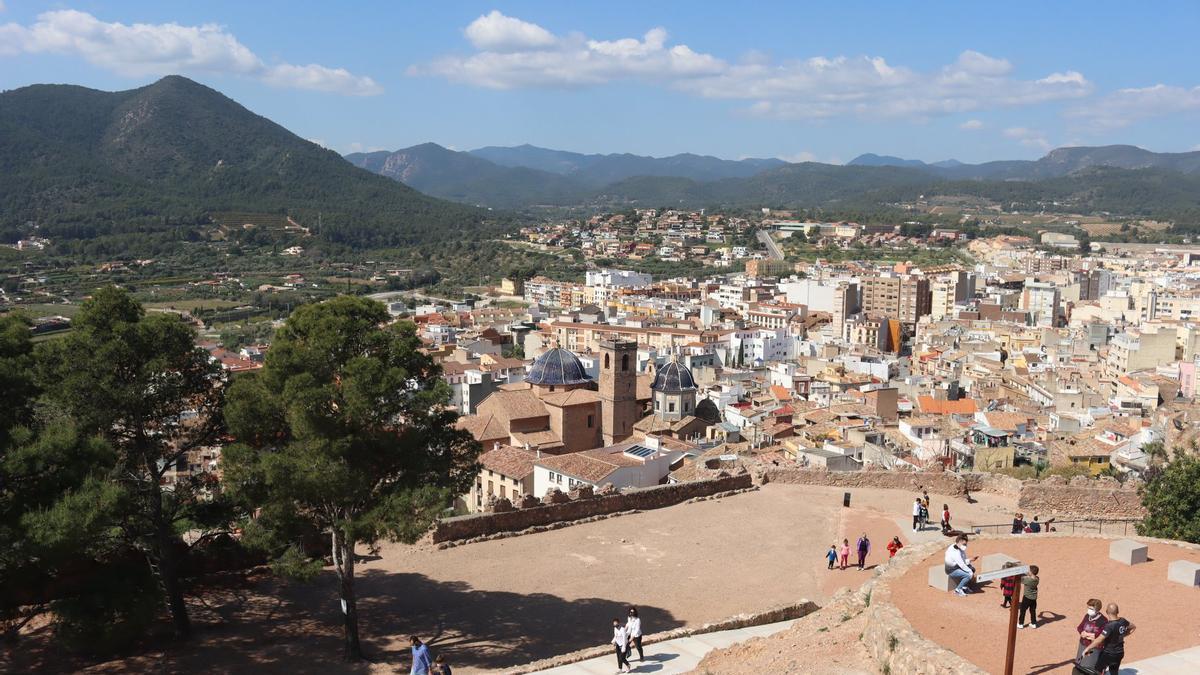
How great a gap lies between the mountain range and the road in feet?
171

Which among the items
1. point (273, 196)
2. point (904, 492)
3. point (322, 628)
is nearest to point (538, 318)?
point (904, 492)

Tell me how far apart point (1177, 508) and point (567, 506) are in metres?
10.4

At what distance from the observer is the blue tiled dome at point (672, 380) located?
36.7m

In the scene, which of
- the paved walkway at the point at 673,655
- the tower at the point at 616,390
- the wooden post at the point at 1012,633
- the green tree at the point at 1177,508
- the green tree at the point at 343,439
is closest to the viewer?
the wooden post at the point at 1012,633

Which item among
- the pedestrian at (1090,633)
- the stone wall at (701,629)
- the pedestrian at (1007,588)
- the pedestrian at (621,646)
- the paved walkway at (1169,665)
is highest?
the pedestrian at (1090,633)

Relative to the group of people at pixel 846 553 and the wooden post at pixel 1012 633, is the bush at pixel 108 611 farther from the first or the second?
the group of people at pixel 846 553

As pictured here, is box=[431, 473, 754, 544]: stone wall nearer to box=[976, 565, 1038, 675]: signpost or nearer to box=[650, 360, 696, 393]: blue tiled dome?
box=[976, 565, 1038, 675]: signpost

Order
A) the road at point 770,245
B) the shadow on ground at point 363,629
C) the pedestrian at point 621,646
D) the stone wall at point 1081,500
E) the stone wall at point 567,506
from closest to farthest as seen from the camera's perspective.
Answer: the pedestrian at point 621,646
the shadow on ground at point 363,629
the stone wall at point 567,506
the stone wall at point 1081,500
the road at point 770,245

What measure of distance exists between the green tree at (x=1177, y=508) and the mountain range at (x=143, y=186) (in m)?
128

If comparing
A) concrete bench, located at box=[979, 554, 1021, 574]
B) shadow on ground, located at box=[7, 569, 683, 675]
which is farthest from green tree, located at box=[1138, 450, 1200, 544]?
shadow on ground, located at box=[7, 569, 683, 675]

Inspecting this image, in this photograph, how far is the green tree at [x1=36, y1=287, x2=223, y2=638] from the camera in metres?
11.7

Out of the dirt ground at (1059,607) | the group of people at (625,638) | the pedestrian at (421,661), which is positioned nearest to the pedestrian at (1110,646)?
the dirt ground at (1059,607)

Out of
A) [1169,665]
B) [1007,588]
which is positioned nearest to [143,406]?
[1007,588]

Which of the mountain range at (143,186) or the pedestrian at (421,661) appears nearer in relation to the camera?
the pedestrian at (421,661)
